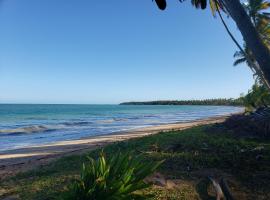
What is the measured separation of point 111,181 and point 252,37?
8.68 feet

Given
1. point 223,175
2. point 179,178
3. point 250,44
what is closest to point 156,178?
point 179,178

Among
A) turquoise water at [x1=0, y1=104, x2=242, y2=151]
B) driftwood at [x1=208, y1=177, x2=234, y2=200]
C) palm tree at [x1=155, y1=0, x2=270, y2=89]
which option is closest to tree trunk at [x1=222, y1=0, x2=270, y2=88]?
palm tree at [x1=155, y1=0, x2=270, y2=89]

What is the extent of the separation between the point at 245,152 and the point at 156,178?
314cm

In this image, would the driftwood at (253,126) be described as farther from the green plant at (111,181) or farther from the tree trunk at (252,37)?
the green plant at (111,181)

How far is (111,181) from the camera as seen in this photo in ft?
14.6

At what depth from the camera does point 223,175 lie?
269 inches

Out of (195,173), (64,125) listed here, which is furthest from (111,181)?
(64,125)

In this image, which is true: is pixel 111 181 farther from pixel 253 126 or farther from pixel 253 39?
pixel 253 126

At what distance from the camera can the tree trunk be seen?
4391mm

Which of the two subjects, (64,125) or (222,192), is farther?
(64,125)

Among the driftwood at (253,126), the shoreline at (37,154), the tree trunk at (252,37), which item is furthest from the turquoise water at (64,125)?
the tree trunk at (252,37)

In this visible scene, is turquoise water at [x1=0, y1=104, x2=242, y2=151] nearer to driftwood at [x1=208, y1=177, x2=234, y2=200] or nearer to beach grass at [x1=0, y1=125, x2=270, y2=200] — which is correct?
beach grass at [x1=0, y1=125, x2=270, y2=200]

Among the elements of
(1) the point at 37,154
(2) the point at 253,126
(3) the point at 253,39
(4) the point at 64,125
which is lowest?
(1) the point at 37,154

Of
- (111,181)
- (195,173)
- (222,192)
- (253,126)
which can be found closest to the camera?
(111,181)
